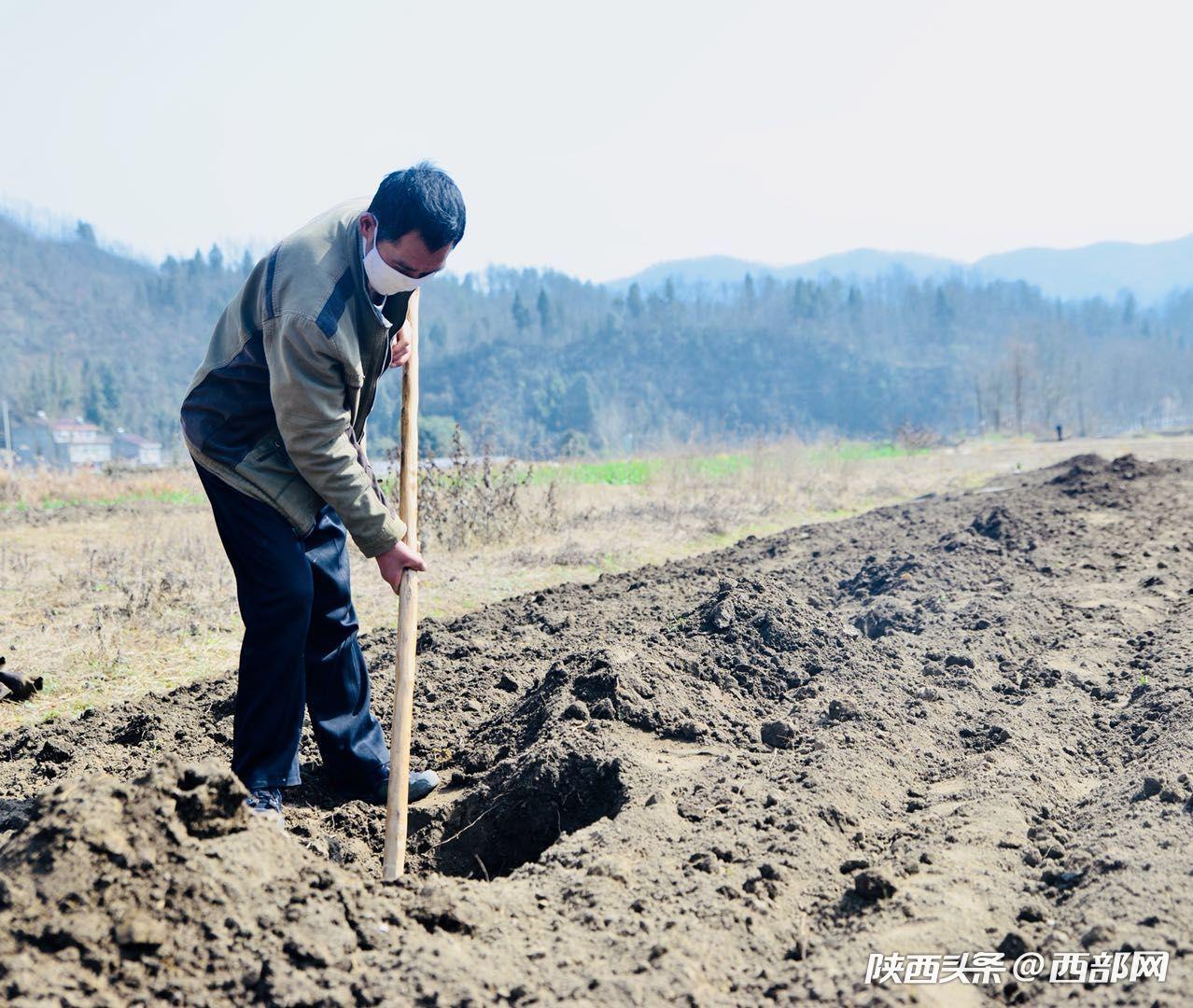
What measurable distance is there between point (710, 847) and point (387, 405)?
71839 millimetres

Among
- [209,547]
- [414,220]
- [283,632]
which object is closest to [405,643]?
[283,632]

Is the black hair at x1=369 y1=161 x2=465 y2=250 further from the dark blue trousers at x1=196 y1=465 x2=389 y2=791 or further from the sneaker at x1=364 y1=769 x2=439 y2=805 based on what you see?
the sneaker at x1=364 y1=769 x2=439 y2=805

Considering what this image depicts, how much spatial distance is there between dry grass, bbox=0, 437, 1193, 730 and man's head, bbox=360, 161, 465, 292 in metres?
3.37

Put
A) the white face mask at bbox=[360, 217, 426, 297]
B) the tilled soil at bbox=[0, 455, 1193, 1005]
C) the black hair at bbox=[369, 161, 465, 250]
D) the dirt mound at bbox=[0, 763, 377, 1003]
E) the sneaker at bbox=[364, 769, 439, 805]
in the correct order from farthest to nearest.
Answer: the sneaker at bbox=[364, 769, 439, 805], the white face mask at bbox=[360, 217, 426, 297], the black hair at bbox=[369, 161, 465, 250], the tilled soil at bbox=[0, 455, 1193, 1005], the dirt mound at bbox=[0, 763, 377, 1003]

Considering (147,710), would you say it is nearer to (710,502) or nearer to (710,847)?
(710,847)

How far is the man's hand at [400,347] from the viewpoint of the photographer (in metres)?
3.61

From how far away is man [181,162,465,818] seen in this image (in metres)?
3.10

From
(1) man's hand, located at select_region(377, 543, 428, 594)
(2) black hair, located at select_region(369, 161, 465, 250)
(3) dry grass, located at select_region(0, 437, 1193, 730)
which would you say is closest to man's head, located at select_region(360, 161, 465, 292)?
(2) black hair, located at select_region(369, 161, 465, 250)

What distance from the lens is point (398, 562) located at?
3.47 m

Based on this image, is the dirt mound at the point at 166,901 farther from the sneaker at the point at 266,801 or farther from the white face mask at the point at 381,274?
the white face mask at the point at 381,274

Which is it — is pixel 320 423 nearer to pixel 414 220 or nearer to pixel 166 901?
pixel 414 220

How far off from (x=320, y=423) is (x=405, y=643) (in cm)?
81

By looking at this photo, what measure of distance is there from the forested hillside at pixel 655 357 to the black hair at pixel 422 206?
220 ft

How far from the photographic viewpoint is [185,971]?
84.7 inches
